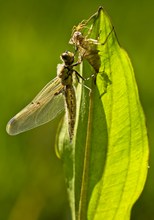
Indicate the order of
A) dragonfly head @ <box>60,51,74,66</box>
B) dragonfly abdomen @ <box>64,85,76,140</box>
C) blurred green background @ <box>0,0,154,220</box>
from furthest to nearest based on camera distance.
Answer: blurred green background @ <box>0,0,154,220</box> < dragonfly head @ <box>60,51,74,66</box> < dragonfly abdomen @ <box>64,85,76,140</box>

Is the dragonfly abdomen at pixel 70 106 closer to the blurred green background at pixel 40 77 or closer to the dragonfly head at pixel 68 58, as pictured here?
the dragonfly head at pixel 68 58

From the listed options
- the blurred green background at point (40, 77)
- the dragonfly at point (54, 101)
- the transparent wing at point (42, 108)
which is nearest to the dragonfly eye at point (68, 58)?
the dragonfly at point (54, 101)

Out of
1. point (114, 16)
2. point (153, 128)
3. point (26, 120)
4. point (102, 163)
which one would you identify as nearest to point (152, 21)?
point (114, 16)

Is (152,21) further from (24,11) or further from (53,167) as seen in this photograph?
(53,167)

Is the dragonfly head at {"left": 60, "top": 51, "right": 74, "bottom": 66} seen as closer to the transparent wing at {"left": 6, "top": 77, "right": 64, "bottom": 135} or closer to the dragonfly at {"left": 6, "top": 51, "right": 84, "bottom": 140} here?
the dragonfly at {"left": 6, "top": 51, "right": 84, "bottom": 140}

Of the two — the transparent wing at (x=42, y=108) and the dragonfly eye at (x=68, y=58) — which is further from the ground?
the dragonfly eye at (x=68, y=58)

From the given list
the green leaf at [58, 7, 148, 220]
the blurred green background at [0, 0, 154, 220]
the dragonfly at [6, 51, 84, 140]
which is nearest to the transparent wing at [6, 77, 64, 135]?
the dragonfly at [6, 51, 84, 140]
